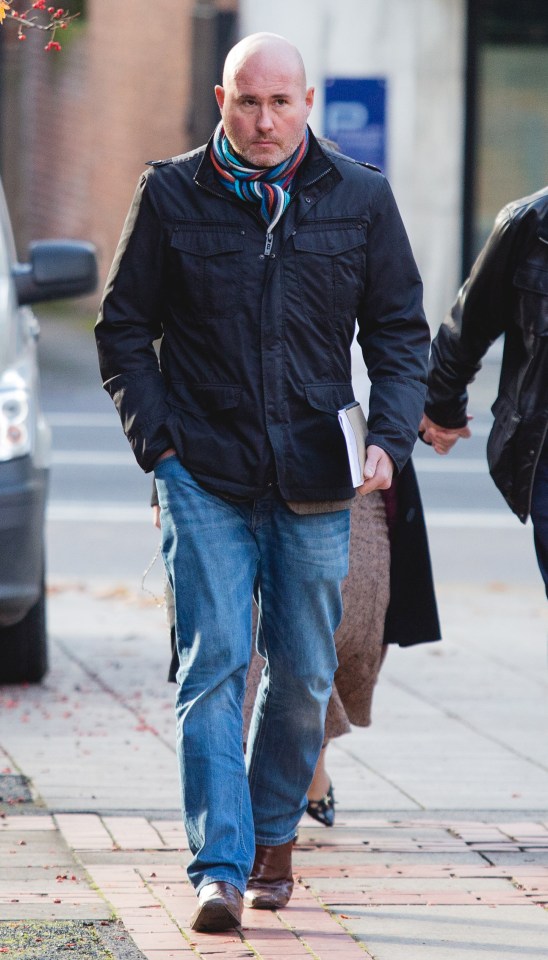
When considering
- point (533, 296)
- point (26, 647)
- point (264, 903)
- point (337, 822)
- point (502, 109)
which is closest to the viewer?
point (264, 903)

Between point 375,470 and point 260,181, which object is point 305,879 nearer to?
point 375,470

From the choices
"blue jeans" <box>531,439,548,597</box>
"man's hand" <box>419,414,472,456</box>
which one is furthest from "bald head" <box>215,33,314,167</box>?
"man's hand" <box>419,414,472,456</box>

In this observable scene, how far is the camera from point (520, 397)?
14.6ft

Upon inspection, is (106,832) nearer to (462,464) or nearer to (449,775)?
(449,775)

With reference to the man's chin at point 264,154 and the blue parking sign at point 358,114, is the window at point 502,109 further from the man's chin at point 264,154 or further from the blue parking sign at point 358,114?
the man's chin at point 264,154

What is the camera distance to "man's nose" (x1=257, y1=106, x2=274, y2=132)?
154 inches

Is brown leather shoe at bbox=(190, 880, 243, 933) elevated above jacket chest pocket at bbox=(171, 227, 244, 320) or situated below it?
below

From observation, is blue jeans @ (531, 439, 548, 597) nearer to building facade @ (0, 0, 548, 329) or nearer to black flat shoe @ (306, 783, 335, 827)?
black flat shoe @ (306, 783, 335, 827)

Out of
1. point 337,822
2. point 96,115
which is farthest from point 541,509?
point 96,115

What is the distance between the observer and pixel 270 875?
165 inches

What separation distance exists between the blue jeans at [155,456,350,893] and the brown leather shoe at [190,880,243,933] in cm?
3

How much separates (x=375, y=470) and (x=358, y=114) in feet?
39.9

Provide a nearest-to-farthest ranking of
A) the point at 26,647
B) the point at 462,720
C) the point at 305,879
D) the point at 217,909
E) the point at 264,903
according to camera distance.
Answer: the point at 217,909
the point at 264,903
the point at 305,879
the point at 462,720
the point at 26,647

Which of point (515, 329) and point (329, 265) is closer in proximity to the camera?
point (329, 265)
